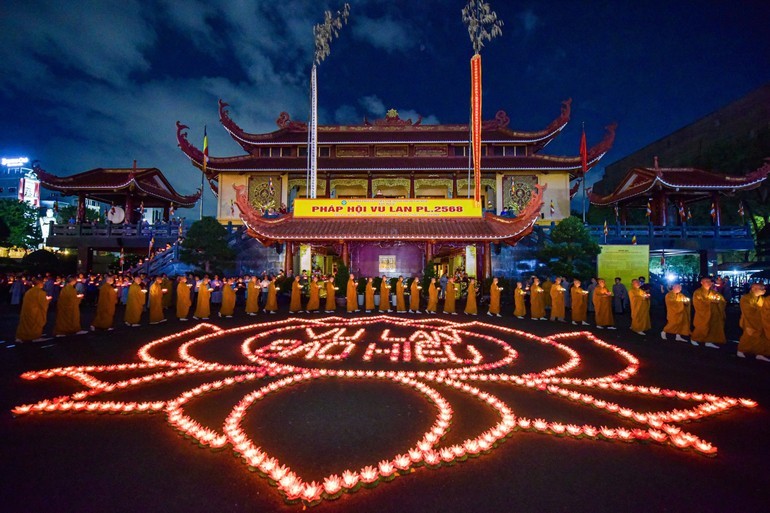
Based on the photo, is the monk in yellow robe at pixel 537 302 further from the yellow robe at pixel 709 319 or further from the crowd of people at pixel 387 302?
the yellow robe at pixel 709 319

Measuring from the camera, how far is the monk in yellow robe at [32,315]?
741 centimetres

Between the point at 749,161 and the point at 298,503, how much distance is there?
37.9m

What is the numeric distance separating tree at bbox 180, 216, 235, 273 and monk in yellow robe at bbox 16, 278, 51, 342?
8.80 m

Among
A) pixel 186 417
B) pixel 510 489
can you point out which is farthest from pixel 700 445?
pixel 186 417

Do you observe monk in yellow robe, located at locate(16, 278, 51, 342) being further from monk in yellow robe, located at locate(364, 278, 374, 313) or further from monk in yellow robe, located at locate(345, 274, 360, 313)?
monk in yellow robe, located at locate(364, 278, 374, 313)

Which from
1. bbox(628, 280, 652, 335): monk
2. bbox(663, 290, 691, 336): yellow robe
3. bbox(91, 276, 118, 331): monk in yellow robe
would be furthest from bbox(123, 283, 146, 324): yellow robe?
bbox(663, 290, 691, 336): yellow robe

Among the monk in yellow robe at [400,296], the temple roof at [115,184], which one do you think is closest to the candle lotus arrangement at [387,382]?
the monk in yellow robe at [400,296]

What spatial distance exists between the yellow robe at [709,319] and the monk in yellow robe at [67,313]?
14.3 m

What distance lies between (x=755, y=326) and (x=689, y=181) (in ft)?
54.0

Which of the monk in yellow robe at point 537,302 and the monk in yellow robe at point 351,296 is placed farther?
the monk in yellow robe at point 351,296

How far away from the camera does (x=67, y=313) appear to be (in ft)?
26.9

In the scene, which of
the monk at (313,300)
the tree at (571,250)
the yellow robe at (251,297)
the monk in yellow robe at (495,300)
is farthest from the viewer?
the tree at (571,250)

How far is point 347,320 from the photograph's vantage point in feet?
36.0

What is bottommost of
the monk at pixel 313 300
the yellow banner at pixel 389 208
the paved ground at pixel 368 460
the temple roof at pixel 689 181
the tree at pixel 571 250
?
the paved ground at pixel 368 460
